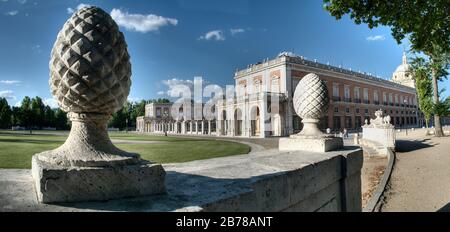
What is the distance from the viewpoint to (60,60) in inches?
70.1

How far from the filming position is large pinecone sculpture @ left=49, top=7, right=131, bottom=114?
1.76 m

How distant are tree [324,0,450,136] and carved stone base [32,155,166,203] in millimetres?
9352

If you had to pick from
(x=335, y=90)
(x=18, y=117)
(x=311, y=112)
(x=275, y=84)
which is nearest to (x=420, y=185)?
(x=311, y=112)

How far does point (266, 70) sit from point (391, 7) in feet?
105

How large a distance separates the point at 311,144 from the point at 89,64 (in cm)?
352

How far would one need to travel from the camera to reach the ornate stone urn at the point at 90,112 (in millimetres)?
1655

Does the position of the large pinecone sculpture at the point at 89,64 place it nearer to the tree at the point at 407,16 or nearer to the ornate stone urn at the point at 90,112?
the ornate stone urn at the point at 90,112

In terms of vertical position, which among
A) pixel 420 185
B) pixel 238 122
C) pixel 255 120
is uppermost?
pixel 255 120

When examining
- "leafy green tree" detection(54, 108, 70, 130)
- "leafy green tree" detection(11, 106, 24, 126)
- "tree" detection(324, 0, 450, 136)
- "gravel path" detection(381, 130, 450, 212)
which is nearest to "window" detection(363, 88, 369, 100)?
"gravel path" detection(381, 130, 450, 212)

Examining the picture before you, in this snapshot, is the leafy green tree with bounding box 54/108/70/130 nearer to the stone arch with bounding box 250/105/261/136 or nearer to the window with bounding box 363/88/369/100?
the stone arch with bounding box 250/105/261/136

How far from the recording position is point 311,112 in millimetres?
4641

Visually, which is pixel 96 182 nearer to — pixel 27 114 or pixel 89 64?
pixel 89 64
